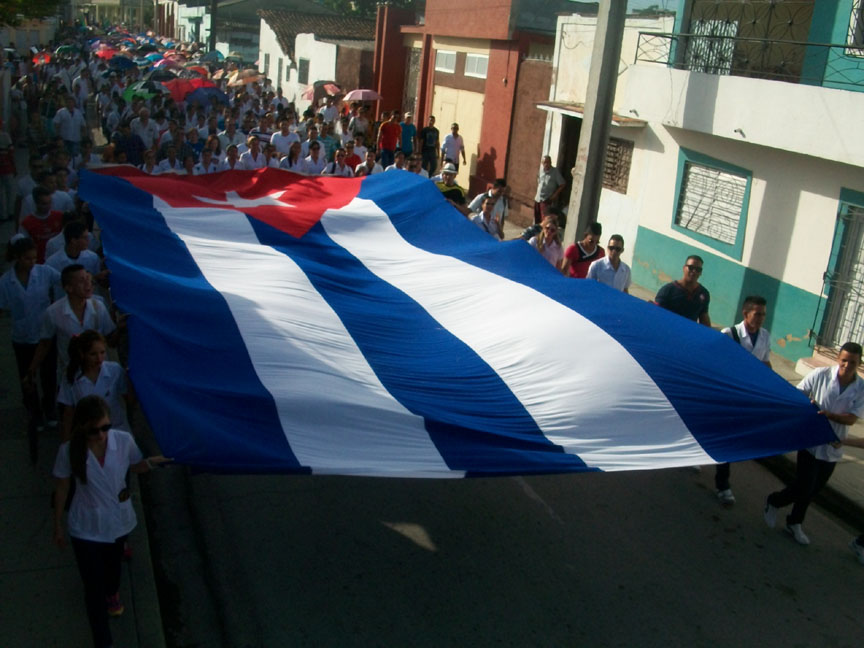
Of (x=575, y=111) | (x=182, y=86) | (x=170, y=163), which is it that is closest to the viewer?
(x=170, y=163)

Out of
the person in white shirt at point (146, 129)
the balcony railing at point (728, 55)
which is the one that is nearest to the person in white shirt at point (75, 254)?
the balcony railing at point (728, 55)

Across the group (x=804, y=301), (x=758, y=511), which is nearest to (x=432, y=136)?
(x=804, y=301)

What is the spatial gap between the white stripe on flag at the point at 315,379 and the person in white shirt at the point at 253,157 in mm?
5380

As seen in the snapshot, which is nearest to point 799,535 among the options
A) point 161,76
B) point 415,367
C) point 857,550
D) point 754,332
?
point 857,550

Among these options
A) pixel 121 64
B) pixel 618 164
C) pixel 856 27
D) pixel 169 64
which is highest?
pixel 856 27

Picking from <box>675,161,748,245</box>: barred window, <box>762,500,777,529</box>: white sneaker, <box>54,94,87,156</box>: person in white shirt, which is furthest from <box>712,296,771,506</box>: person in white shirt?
<box>54,94,87,156</box>: person in white shirt

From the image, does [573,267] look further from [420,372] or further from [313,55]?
[313,55]

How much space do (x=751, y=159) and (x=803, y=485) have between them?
559 cm

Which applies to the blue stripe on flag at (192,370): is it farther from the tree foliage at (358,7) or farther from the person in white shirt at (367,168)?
the tree foliage at (358,7)

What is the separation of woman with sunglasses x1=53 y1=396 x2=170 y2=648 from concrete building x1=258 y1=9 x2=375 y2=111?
23081mm

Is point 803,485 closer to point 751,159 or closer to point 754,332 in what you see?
point 754,332

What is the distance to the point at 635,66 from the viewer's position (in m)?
12.0

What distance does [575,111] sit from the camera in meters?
13.6

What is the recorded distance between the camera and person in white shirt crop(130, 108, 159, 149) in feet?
46.1
